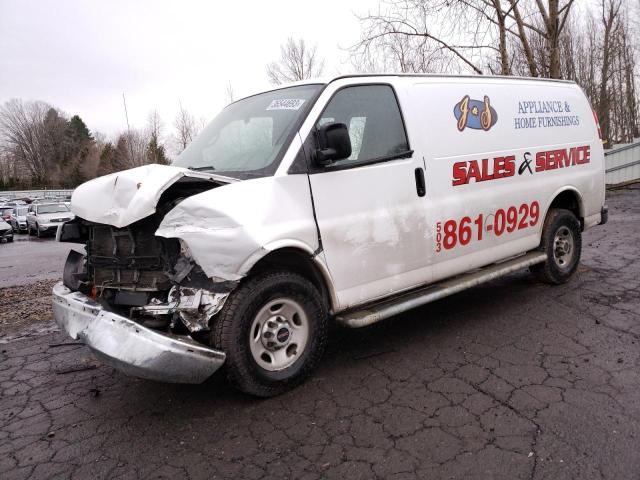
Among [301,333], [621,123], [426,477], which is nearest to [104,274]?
Result: [301,333]

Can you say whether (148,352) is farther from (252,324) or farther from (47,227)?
(47,227)

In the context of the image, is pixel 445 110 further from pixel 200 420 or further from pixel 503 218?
pixel 200 420

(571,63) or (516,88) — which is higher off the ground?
(571,63)

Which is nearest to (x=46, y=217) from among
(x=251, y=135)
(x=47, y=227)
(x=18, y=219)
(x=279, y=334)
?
(x=47, y=227)

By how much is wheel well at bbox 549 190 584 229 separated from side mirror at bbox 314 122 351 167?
11.1ft

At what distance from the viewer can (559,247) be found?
5.89m

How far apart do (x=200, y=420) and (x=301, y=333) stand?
0.90m

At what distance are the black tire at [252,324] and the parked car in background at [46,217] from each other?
20.4 m

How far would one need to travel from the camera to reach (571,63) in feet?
83.7

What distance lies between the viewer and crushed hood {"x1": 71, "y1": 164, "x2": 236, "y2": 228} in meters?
3.12

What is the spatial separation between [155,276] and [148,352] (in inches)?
26.5

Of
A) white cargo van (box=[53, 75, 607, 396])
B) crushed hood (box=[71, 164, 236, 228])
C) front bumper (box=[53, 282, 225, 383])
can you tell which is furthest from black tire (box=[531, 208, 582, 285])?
front bumper (box=[53, 282, 225, 383])

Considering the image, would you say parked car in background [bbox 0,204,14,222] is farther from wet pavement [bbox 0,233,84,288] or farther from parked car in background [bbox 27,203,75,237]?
wet pavement [bbox 0,233,84,288]

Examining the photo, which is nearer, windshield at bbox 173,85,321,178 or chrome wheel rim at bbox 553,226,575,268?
windshield at bbox 173,85,321,178
